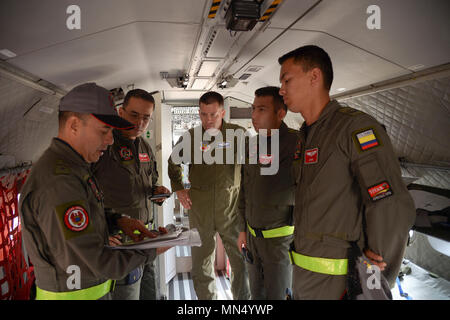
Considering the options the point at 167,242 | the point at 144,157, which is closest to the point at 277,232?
→ the point at 167,242

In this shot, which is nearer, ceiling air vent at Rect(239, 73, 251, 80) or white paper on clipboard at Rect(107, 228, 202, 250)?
white paper on clipboard at Rect(107, 228, 202, 250)

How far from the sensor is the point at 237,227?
276 cm

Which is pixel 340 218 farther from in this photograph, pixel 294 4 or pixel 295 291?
pixel 294 4

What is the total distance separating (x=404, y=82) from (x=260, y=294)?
2.30 metres

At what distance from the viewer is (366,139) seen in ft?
4.12

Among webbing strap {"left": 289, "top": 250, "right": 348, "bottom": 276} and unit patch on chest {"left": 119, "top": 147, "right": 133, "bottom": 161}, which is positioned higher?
unit patch on chest {"left": 119, "top": 147, "right": 133, "bottom": 161}

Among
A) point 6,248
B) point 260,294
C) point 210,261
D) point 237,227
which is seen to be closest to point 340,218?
point 260,294

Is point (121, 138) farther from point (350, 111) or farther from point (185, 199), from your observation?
point (350, 111)

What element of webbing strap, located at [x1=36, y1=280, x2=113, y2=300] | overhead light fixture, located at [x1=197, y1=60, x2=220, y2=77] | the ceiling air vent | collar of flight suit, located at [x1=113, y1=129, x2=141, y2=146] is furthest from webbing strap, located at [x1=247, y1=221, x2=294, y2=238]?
the ceiling air vent

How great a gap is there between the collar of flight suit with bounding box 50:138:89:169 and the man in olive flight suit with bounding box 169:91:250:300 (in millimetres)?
1567

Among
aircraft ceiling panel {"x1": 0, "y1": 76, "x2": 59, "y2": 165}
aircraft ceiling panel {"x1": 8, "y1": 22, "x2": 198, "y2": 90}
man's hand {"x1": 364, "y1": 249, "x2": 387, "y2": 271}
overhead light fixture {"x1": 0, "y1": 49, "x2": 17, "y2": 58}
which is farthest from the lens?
aircraft ceiling panel {"x1": 0, "y1": 76, "x2": 59, "y2": 165}

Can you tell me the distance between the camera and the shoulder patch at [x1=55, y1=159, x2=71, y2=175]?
117 cm

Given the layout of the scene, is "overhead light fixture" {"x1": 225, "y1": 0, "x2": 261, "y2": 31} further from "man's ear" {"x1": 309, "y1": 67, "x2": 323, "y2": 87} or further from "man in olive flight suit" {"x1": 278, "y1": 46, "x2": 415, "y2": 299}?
"man's ear" {"x1": 309, "y1": 67, "x2": 323, "y2": 87}

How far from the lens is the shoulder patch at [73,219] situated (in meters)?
1.11
